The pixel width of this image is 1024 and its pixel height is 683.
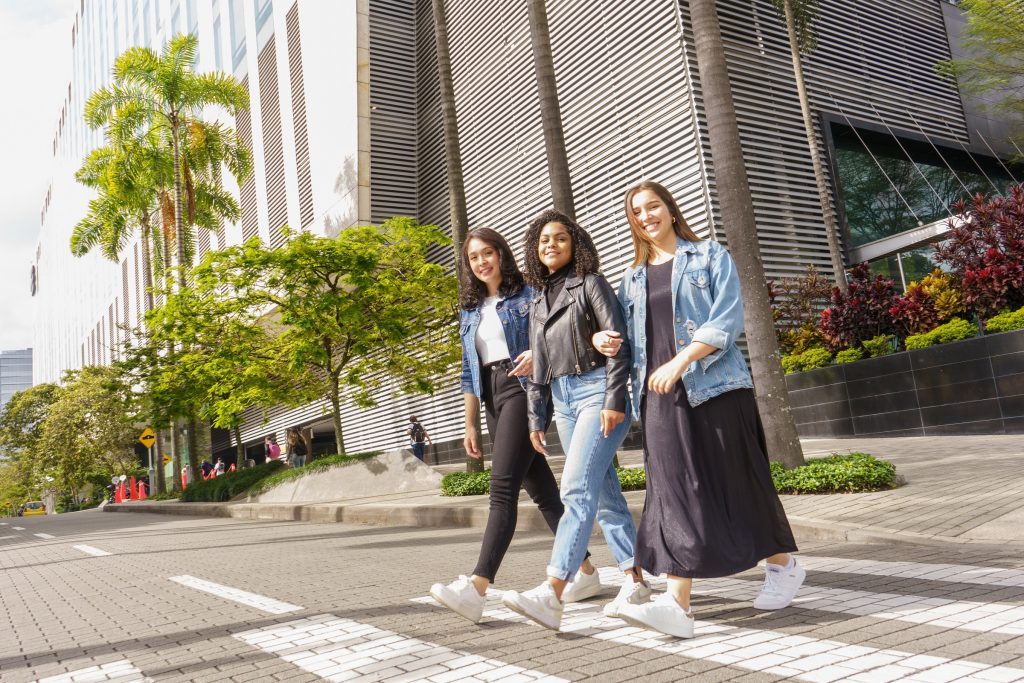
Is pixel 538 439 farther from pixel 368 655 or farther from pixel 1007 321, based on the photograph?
pixel 1007 321

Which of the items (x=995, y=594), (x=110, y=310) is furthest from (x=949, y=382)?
(x=110, y=310)

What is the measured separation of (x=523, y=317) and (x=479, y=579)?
1345 mm

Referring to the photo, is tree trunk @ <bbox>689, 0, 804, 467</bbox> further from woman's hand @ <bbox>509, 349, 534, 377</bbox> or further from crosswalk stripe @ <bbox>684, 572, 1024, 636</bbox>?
woman's hand @ <bbox>509, 349, 534, 377</bbox>

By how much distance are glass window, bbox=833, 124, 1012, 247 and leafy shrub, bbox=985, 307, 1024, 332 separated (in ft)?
19.8

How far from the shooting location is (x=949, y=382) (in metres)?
12.4

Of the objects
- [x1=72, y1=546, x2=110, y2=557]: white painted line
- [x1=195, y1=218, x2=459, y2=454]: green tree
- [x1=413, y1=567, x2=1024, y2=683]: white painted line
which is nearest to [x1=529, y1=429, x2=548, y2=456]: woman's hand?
[x1=413, y1=567, x2=1024, y2=683]: white painted line

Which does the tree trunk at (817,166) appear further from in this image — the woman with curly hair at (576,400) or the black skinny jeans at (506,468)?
the woman with curly hair at (576,400)

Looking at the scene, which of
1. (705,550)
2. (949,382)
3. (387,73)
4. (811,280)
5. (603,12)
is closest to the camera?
(705,550)

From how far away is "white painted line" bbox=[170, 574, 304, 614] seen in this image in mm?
4883

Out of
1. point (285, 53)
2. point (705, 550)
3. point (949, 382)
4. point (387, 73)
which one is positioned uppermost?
point (285, 53)

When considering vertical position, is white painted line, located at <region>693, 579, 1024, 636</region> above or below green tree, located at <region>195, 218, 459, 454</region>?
below

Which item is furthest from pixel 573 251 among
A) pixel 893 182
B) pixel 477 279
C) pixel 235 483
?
pixel 893 182

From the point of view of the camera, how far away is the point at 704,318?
3488 mm

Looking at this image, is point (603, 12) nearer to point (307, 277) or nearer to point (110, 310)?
point (307, 277)
